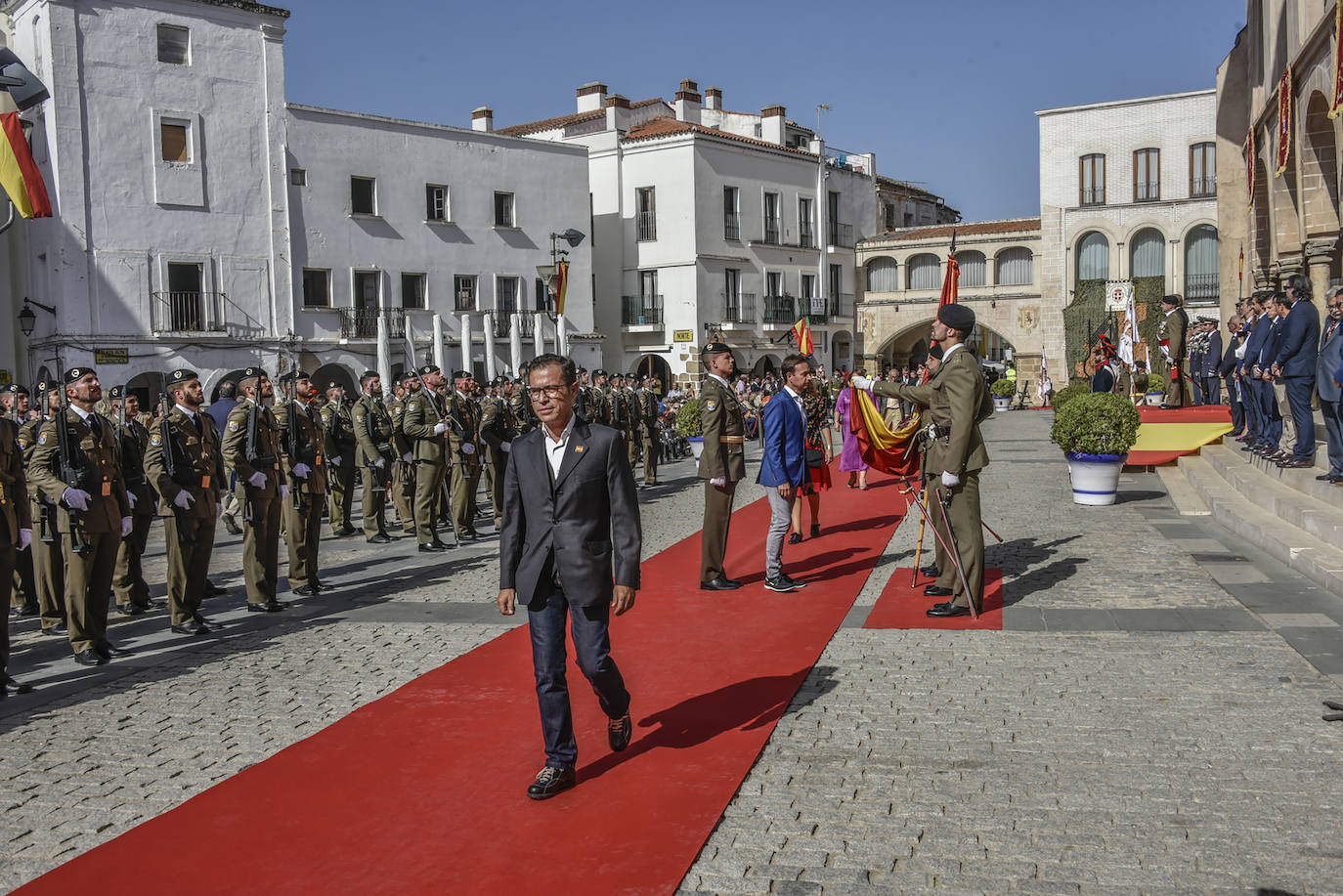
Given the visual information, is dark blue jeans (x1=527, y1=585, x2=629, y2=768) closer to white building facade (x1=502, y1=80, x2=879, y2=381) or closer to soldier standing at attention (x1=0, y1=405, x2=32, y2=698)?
soldier standing at attention (x1=0, y1=405, x2=32, y2=698)

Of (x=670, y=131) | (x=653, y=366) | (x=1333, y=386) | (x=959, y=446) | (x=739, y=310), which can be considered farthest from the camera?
(x=653, y=366)

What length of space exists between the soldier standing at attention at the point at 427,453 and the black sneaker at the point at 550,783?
7.67 m

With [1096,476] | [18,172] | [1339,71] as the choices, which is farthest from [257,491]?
[1339,71]

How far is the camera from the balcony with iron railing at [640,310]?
42969mm

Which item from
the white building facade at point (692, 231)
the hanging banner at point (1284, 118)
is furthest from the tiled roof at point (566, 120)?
the hanging banner at point (1284, 118)

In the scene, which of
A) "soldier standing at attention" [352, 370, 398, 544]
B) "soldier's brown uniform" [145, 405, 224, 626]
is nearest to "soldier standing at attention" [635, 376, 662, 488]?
"soldier standing at attention" [352, 370, 398, 544]

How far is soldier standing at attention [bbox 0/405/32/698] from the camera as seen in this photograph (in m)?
7.01

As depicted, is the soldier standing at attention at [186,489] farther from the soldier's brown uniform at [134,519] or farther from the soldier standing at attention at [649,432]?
the soldier standing at attention at [649,432]

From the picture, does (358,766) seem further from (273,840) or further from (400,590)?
(400,590)

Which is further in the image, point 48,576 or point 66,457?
point 48,576

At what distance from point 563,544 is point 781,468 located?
14.3ft

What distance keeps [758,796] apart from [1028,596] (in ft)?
14.6

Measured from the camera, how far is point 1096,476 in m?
13.3

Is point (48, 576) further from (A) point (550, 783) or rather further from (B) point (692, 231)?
(B) point (692, 231)
